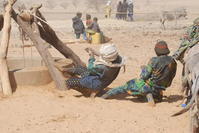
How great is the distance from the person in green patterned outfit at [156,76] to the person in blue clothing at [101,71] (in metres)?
0.39

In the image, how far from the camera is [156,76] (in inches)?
288

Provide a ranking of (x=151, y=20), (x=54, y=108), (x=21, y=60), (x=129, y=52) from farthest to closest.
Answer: (x=151, y=20), (x=129, y=52), (x=21, y=60), (x=54, y=108)

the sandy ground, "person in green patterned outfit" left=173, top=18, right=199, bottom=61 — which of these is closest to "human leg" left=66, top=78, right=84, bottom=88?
the sandy ground

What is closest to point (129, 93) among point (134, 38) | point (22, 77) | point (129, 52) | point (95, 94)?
point (95, 94)

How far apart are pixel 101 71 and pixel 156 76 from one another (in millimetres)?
975

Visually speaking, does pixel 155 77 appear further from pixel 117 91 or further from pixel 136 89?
pixel 117 91

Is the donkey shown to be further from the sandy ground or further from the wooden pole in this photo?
the wooden pole

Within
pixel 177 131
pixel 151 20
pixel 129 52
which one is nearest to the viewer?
pixel 177 131

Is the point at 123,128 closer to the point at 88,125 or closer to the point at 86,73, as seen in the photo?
the point at 88,125

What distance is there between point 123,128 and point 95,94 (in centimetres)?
171

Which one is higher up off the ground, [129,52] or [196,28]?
[196,28]

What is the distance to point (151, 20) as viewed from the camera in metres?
30.8

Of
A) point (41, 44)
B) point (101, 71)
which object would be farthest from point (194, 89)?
point (41, 44)

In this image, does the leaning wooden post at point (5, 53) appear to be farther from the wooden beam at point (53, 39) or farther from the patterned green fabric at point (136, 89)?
the patterned green fabric at point (136, 89)
